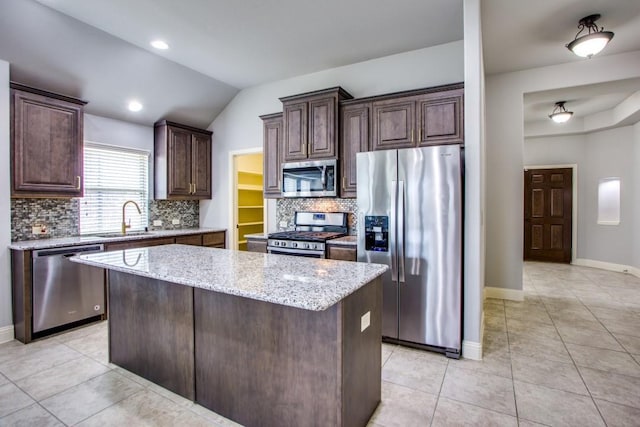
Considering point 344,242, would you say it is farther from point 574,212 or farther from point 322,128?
point 574,212

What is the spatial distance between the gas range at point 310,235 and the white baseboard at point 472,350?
1.57 metres

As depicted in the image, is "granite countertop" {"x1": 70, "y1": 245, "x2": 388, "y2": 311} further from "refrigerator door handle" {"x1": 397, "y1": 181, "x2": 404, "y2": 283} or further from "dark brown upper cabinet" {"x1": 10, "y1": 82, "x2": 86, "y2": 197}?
"dark brown upper cabinet" {"x1": 10, "y1": 82, "x2": 86, "y2": 197}

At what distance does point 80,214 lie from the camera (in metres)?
4.04

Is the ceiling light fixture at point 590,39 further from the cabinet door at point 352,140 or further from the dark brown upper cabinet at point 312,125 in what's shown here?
the dark brown upper cabinet at point 312,125

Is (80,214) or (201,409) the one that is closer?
(201,409)

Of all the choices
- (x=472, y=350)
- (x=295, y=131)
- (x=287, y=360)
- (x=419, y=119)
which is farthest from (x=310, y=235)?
(x=287, y=360)

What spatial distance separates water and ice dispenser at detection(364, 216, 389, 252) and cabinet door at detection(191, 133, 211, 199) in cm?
314

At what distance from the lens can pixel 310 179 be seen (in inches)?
160

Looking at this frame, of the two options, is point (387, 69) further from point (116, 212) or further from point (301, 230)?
point (116, 212)

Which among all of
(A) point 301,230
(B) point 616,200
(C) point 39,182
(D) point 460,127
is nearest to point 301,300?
(D) point 460,127

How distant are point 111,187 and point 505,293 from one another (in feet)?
18.0

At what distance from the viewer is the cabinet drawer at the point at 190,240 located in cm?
439

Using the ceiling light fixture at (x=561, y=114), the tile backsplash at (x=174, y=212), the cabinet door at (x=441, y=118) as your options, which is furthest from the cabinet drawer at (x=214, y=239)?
the ceiling light fixture at (x=561, y=114)

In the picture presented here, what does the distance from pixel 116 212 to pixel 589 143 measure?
847 cm
